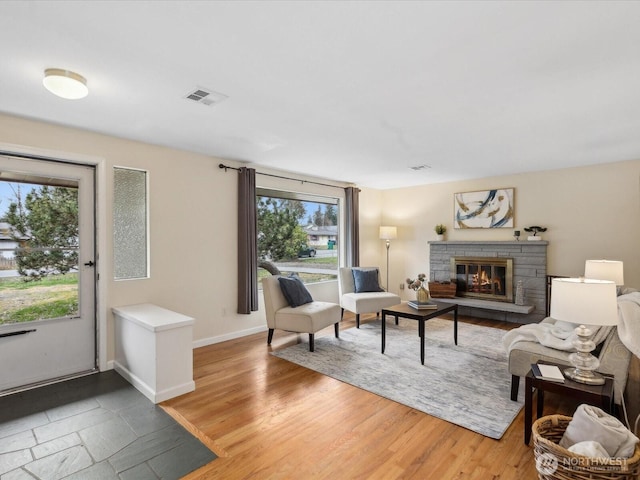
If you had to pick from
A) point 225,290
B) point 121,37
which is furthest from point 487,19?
point 225,290

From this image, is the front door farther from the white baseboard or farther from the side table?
the side table

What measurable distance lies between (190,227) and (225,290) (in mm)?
938

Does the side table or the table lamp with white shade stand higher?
the table lamp with white shade

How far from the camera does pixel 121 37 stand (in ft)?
5.99

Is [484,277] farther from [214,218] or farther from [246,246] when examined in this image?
[214,218]

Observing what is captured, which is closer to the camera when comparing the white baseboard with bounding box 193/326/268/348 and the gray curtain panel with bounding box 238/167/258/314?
the white baseboard with bounding box 193/326/268/348

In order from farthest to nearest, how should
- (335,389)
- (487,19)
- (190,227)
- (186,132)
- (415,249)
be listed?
(415,249) < (190,227) < (186,132) < (335,389) < (487,19)

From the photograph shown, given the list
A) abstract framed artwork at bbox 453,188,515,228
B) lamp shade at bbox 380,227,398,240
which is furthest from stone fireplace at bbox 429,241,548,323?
lamp shade at bbox 380,227,398,240

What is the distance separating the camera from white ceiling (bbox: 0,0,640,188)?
1646 millimetres

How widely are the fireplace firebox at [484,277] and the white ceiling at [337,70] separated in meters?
2.32

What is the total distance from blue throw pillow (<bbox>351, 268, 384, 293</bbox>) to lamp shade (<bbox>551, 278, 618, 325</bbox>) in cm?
334

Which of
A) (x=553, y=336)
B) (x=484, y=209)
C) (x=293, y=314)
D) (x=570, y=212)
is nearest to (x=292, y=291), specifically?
(x=293, y=314)

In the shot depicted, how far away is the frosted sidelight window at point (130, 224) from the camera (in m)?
3.60

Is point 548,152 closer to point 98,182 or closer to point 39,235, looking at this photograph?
point 98,182
